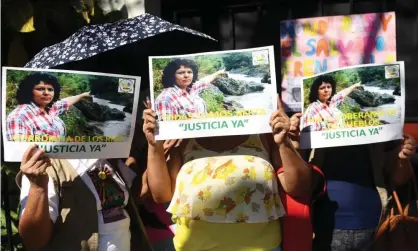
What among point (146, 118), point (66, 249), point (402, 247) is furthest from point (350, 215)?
point (66, 249)

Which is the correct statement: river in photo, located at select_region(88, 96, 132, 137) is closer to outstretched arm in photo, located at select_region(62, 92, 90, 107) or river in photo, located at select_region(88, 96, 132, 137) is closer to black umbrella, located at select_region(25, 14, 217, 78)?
outstretched arm in photo, located at select_region(62, 92, 90, 107)

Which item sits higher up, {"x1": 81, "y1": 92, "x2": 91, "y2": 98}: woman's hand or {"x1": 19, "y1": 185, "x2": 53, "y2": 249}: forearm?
{"x1": 81, "y1": 92, "x2": 91, "y2": 98}: woman's hand

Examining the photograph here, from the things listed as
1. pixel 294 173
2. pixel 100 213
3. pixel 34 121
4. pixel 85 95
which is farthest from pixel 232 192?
pixel 34 121

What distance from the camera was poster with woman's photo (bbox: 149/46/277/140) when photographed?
2971 mm

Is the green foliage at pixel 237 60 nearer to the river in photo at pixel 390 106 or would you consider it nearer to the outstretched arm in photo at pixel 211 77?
the outstretched arm in photo at pixel 211 77

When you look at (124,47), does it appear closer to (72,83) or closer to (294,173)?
(72,83)

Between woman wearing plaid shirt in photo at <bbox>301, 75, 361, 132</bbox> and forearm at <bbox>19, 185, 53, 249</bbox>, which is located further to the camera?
woman wearing plaid shirt in photo at <bbox>301, 75, 361, 132</bbox>

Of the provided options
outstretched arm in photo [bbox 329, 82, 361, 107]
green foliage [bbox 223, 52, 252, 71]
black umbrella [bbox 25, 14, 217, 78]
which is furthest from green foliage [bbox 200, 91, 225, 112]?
black umbrella [bbox 25, 14, 217, 78]

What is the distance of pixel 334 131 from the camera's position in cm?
299

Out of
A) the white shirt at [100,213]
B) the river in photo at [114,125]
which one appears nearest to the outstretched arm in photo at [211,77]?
the river in photo at [114,125]

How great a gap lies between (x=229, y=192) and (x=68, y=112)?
2.78 feet

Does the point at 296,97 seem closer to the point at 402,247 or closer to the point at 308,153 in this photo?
the point at 308,153

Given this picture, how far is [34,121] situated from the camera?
2.93 m

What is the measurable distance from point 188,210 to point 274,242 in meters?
0.43
